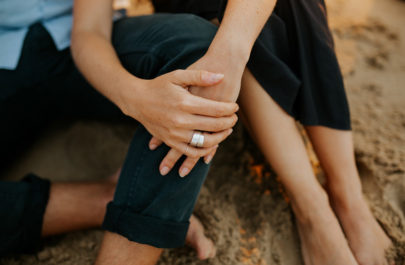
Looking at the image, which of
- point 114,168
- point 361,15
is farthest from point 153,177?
point 361,15

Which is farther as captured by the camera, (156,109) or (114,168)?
(114,168)

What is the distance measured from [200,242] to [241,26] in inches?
23.7

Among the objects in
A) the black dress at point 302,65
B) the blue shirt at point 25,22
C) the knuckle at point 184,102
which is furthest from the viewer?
the blue shirt at point 25,22

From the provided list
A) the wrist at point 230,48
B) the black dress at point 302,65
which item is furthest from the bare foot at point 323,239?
the wrist at point 230,48

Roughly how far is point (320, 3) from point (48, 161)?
1.12m

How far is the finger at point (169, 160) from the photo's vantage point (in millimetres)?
694

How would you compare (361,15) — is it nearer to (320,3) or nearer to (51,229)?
(320,3)

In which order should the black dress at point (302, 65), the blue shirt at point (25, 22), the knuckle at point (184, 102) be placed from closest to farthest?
the knuckle at point (184, 102)
the black dress at point (302, 65)
the blue shirt at point (25, 22)

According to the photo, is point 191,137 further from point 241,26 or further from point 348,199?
point 348,199

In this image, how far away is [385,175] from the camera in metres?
1.08

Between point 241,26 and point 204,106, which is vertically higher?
point 241,26

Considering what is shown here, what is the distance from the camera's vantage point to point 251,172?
3.80ft

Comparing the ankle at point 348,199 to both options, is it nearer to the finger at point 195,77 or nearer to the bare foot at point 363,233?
the bare foot at point 363,233

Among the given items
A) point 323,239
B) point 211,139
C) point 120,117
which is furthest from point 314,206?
point 120,117
